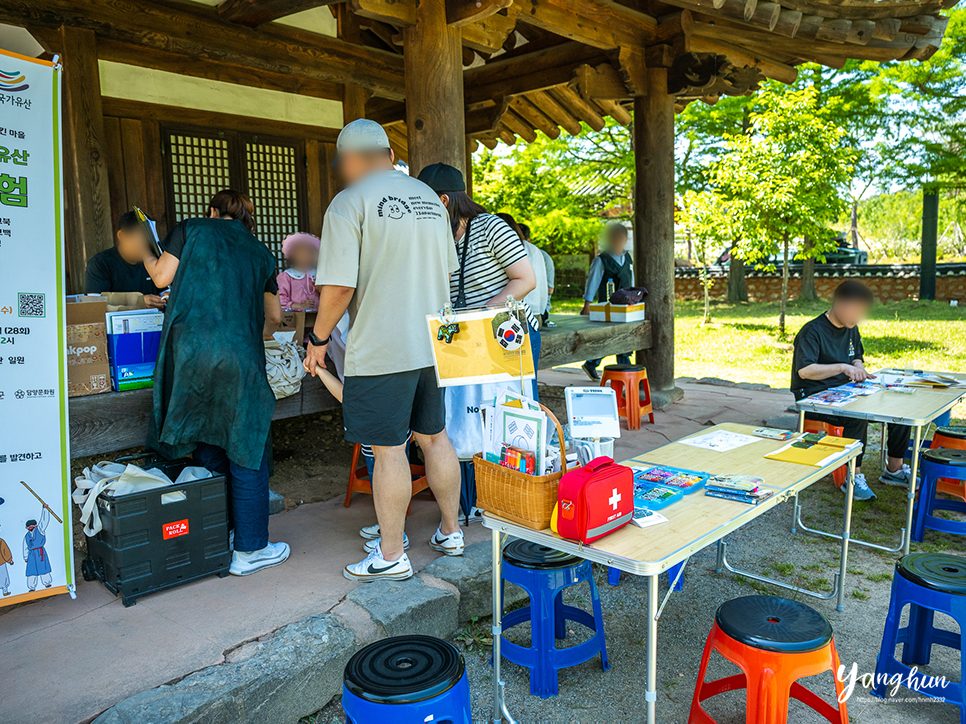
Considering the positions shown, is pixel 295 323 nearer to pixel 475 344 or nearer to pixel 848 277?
pixel 475 344

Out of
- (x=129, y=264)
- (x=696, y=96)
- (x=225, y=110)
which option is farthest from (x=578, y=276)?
(x=129, y=264)

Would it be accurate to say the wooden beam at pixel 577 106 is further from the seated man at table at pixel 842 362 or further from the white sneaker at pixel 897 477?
the white sneaker at pixel 897 477

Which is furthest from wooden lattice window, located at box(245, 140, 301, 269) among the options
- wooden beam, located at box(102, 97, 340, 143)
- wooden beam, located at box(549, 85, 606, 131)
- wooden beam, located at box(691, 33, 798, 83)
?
wooden beam, located at box(691, 33, 798, 83)

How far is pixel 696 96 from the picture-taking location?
7.73 meters

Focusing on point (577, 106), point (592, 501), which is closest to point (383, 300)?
point (592, 501)

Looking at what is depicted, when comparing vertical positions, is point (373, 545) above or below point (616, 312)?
below

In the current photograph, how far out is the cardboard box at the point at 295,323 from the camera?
15.4 feet

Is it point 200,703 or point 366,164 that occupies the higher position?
point 366,164

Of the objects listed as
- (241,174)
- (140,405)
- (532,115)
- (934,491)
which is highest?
(532,115)

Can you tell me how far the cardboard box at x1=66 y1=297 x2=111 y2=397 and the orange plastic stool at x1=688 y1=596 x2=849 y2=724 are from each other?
3.19 meters

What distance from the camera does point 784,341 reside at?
13.5 meters

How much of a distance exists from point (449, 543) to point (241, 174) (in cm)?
480

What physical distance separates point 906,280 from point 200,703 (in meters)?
22.7

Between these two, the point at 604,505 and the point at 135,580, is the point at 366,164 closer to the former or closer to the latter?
the point at 604,505
